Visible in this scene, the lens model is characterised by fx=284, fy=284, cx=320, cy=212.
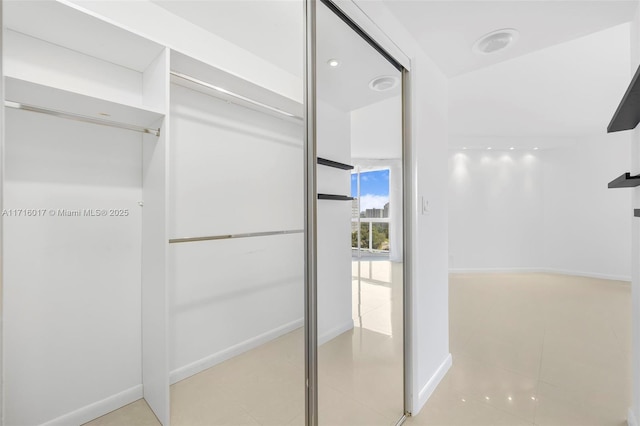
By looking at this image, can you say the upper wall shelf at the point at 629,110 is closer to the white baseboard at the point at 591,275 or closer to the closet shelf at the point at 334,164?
the closet shelf at the point at 334,164

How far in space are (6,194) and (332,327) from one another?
1.49 metres

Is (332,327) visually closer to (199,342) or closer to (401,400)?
(401,400)

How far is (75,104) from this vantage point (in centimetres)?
132

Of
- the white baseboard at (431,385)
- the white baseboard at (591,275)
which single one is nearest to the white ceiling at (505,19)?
the white baseboard at (431,385)

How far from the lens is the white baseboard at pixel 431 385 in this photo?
1.74 meters

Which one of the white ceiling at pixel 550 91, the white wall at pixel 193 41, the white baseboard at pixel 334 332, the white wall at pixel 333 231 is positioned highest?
the white ceiling at pixel 550 91

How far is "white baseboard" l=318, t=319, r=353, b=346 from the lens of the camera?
1243 mm

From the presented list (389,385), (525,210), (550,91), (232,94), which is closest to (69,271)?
(232,94)

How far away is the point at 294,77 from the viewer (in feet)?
5.38

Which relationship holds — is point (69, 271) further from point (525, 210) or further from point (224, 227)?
point (525, 210)

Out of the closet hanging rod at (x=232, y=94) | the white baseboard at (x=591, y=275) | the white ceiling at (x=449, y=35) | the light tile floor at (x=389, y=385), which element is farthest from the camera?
the white baseboard at (x=591, y=275)

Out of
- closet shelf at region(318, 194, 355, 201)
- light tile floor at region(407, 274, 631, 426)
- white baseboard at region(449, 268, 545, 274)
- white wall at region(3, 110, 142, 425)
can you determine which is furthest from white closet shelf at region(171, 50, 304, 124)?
white baseboard at region(449, 268, 545, 274)

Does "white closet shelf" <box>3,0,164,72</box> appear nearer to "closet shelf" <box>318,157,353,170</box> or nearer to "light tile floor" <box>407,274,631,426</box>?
"closet shelf" <box>318,157,353,170</box>

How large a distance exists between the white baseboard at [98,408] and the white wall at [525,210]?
553cm
